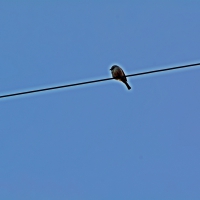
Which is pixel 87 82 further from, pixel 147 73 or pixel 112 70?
pixel 112 70

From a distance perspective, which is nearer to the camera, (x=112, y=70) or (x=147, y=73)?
(x=147, y=73)

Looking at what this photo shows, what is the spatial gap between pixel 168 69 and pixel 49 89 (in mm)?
2212

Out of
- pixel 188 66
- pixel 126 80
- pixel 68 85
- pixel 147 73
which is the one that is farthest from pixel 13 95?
pixel 126 80

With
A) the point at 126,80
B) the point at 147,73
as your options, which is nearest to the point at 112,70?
the point at 126,80

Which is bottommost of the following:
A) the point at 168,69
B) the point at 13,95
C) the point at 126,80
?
the point at 13,95

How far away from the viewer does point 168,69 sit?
875 centimetres

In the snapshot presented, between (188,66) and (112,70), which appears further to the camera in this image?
(112,70)

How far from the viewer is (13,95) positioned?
8.42 meters

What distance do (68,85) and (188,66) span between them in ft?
7.28

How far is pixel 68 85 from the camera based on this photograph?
8594mm

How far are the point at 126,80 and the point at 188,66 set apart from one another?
213 inches

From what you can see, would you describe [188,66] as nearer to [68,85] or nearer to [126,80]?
[68,85]

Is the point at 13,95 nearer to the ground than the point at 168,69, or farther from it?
nearer to the ground

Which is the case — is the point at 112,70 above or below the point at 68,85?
above
